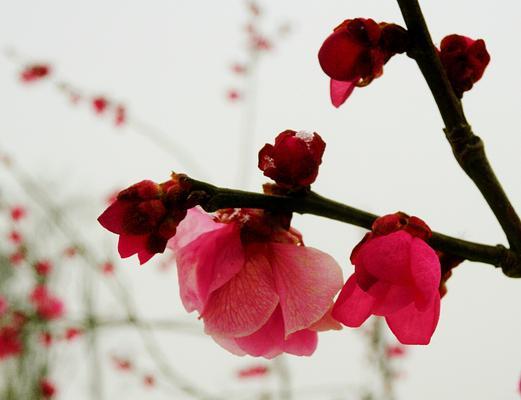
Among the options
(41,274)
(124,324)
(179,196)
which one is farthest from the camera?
(41,274)

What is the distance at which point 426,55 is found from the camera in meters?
0.30

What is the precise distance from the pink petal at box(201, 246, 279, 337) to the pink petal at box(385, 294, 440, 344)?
0.22 feet

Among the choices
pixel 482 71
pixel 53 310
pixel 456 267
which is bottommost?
pixel 53 310

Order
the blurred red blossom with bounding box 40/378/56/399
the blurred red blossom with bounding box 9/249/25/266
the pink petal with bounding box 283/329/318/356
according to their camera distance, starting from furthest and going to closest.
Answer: the blurred red blossom with bounding box 9/249/25/266, the blurred red blossom with bounding box 40/378/56/399, the pink petal with bounding box 283/329/318/356

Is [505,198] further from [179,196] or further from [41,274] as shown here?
[41,274]

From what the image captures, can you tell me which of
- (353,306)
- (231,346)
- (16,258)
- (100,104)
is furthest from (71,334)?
(353,306)

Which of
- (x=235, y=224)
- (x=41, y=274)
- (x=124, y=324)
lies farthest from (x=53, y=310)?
(x=235, y=224)

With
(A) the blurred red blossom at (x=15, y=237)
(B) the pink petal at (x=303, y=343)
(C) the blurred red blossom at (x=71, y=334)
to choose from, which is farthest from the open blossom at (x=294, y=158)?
Result: (A) the blurred red blossom at (x=15, y=237)

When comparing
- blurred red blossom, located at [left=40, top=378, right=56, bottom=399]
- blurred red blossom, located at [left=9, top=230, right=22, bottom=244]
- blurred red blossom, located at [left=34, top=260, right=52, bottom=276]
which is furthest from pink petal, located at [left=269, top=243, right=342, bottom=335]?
blurred red blossom, located at [left=9, top=230, right=22, bottom=244]

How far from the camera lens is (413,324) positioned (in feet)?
0.98

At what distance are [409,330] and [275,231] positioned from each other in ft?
0.29

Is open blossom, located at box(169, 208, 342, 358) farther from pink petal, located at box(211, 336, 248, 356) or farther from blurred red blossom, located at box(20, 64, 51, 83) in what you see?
blurred red blossom, located at box(20, 64, 51, 83)

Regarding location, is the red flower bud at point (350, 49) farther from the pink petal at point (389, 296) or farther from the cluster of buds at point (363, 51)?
the pink petal at point (389, 296)

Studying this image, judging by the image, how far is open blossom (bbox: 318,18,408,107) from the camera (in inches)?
12.0
